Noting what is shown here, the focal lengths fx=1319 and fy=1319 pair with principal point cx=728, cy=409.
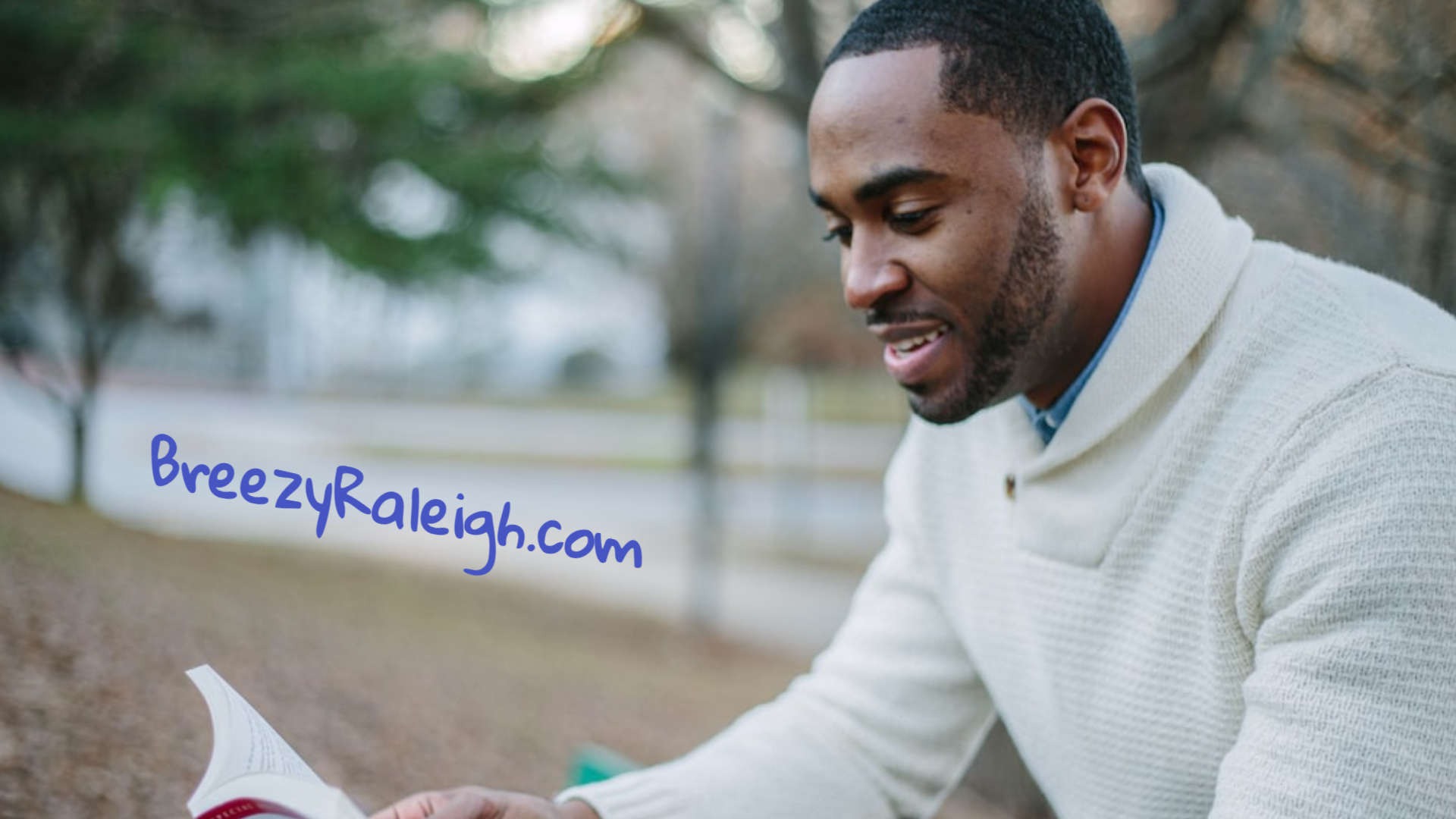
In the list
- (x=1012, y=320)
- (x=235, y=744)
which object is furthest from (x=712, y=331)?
(x=235, y=744)

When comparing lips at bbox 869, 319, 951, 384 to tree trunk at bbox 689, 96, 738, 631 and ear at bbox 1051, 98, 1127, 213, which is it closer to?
ear at bbox 1051, 98, 1127, 213

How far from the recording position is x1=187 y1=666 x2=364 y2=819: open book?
4.43ft

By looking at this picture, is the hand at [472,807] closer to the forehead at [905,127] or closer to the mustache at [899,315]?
the mustache at [899,315]

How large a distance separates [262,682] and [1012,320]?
5.95 feet

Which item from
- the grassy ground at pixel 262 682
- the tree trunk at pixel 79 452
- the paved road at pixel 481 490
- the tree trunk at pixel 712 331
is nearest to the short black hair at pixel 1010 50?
the paved road at pixel 481 490

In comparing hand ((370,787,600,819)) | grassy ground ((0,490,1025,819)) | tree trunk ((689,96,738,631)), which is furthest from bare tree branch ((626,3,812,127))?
tree trunk ((689,96,738,631))

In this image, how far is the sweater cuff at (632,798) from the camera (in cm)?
183

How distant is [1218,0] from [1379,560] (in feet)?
9.21

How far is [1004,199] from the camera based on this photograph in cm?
166

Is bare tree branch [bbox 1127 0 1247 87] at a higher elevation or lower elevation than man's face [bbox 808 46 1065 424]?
higher

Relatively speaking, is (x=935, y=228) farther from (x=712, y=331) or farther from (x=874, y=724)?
(x=712, y=331)

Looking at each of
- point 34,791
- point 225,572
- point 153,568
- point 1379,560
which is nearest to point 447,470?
point 225,572

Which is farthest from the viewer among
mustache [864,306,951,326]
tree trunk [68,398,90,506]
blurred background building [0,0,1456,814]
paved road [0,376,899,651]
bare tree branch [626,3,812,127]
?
paved road [0,376,899,651]

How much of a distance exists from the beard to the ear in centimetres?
5
